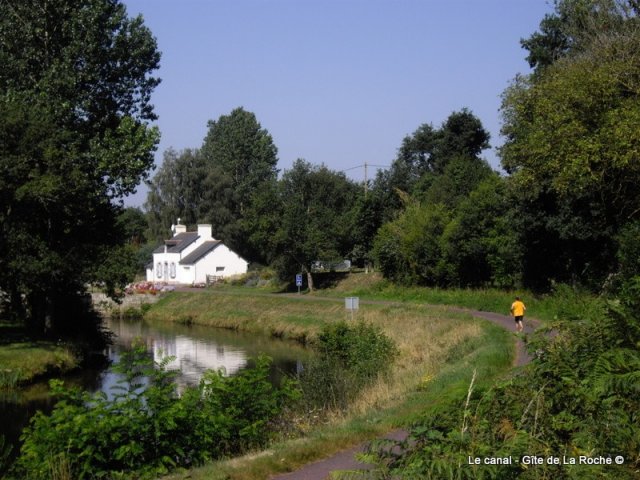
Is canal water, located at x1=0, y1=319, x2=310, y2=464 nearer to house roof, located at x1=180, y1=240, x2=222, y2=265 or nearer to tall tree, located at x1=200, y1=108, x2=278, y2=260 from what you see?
house roof, located at x1=180, y1=240, x2=222, y2=265

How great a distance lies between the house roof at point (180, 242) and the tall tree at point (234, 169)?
1015cm

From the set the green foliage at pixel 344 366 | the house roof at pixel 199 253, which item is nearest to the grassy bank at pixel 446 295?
the green foliage at pixel 344 366

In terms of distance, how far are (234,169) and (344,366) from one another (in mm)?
83507

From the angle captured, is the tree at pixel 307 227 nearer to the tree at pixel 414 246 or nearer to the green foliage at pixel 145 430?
the tree at pixel 414 246

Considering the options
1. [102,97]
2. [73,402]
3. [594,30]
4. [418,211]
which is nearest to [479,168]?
[418,211]

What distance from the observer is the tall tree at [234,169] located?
304ft

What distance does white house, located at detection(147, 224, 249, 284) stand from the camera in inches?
3002

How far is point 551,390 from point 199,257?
70306mm

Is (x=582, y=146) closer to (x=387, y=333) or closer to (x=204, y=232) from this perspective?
(x=387, y=333)

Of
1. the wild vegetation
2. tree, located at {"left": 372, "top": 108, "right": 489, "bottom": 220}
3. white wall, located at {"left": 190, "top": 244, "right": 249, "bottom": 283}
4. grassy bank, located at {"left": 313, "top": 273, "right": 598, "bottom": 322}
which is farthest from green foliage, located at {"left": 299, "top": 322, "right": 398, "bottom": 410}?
white wall, located at {"left": 190, "top": 244, "right": 249, "bottom": 283}

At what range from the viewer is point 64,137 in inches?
1190

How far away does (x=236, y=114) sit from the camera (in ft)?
368

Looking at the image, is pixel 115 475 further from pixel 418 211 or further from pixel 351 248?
pixel 351 248

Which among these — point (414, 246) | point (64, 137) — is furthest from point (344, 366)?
point (414, 246)
